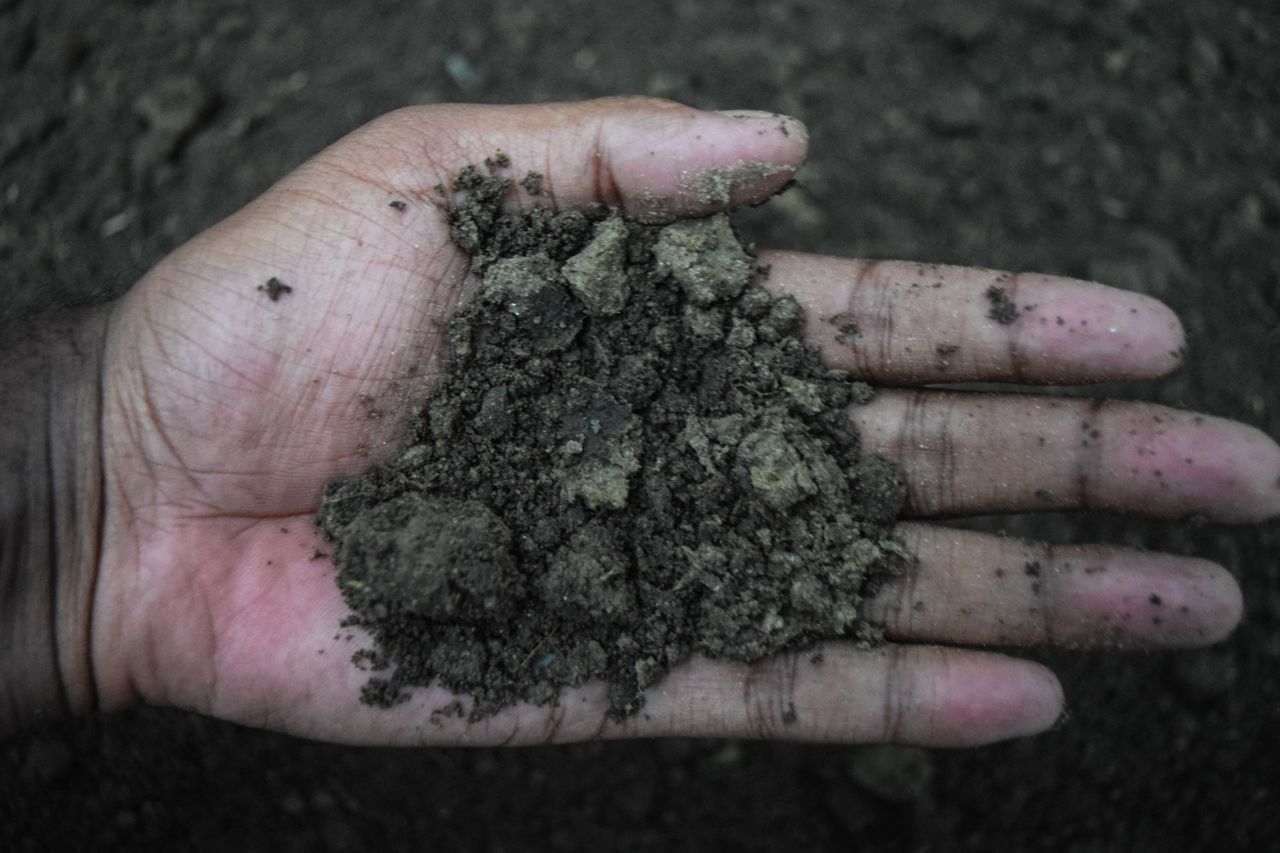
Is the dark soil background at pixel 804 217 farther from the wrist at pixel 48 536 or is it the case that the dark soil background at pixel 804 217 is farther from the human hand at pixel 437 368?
the human hand at pixel 437 368

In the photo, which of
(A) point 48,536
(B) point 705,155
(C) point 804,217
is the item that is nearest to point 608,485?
(B) point 705,155

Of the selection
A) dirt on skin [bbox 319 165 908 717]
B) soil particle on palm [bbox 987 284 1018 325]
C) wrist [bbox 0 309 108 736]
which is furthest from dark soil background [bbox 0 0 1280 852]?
soil particle on palm [bbox 987 284 1018 325]

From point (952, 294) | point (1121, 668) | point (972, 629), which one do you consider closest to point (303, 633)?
point (972, 629)

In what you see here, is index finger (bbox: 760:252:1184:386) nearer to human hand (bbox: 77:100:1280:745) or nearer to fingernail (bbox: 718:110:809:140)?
human hand (bbox: 77:100:1280:745)

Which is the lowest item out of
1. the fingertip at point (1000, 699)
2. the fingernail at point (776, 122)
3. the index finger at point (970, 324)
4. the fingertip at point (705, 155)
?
the fingertip at point (1000, 699)

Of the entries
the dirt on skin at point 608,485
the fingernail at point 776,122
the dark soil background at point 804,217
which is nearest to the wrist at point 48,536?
the dark soil background at point 804,217

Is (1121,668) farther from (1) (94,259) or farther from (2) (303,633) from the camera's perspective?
(1) (94,259)
